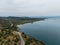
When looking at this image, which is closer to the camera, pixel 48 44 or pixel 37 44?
pixel 37 44

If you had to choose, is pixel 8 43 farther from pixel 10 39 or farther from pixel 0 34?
pixel 0 34

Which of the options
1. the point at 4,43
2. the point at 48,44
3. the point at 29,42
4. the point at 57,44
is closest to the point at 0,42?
the point at 4,43

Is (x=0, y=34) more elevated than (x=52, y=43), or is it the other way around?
(x=0, y=34)

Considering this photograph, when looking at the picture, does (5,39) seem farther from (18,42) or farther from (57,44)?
(57,44)

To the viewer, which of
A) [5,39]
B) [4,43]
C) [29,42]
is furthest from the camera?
[29,42]

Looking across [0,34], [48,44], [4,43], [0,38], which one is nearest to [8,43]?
[4,43]

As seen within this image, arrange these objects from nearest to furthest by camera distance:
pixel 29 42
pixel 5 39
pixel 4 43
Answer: pixel 4 43, pixel 5 39, pixel 29 42

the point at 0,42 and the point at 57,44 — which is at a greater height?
the point at 0,42

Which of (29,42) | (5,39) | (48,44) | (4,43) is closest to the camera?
(4,43)

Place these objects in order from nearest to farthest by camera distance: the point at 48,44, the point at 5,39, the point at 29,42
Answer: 1. the point at 5,39
2. the point at 29,42
3. the point at 48,44
